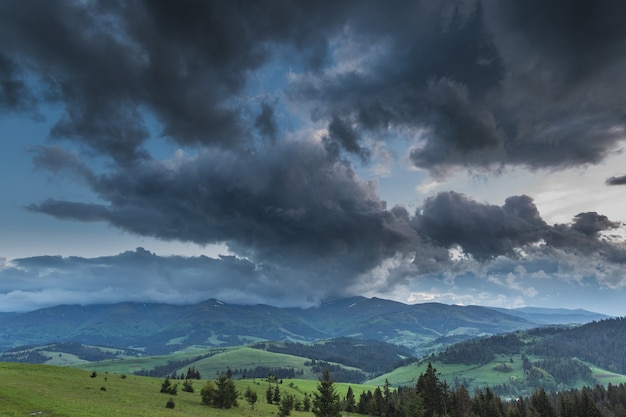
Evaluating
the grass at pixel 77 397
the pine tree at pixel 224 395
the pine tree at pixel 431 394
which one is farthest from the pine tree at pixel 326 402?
the pine tree at pixel 431 394

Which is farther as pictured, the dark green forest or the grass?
the dark green forest

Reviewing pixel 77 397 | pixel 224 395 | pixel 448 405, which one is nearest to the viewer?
pixel 77 397

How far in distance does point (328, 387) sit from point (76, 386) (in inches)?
1735

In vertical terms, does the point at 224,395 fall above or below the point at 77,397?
below

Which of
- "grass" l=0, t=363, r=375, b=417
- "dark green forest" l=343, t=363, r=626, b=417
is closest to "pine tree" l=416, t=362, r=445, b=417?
"dark green forest" l=343, t=363, r=626, b=417

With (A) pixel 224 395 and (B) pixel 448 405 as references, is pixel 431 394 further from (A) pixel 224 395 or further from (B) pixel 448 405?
(A) pixel 224 395

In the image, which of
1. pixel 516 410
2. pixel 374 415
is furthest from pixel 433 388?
pixel 516 410

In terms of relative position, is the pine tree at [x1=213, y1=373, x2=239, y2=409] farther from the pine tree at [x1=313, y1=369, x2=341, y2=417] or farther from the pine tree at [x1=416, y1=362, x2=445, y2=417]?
the pine tree at [x1=416, y1=362, x2=445, y2=417]

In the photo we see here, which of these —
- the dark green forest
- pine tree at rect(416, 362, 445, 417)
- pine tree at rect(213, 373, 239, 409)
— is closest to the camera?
pine tree at rect(213, 373, 239, 409)

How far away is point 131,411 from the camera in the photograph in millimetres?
48469

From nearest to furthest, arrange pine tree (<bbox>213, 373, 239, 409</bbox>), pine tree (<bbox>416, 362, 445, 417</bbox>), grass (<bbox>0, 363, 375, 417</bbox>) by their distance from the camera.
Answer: grass (<bbox>0, 363, 375, 417</bbox>)
pine tree (<bbox>213, 373, 239, 409</bbox>)
pine tree (<bbox>416, 362, 445, 417</bbox>)

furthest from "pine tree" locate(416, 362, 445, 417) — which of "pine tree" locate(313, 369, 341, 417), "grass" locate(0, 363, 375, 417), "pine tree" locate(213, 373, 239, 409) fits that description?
"pine tree" locate(213, 373, 239, 409)

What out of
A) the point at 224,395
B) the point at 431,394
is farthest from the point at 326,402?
the point at 431,394

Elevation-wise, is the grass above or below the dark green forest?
above
